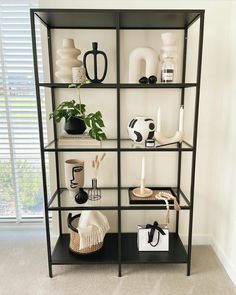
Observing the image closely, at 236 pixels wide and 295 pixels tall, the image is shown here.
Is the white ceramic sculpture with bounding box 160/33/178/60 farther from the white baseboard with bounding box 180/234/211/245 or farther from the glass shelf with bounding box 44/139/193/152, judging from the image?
the white baseboard with bounding box 180/234/211/245

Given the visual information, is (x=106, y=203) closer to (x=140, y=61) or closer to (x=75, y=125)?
(x=75, y=125)

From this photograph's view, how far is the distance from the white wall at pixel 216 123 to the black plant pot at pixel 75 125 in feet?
2.70

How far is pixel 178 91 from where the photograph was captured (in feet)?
6.25

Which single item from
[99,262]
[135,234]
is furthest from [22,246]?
[135,234]

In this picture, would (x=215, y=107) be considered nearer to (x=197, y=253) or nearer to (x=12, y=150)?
(x=197, y=253)

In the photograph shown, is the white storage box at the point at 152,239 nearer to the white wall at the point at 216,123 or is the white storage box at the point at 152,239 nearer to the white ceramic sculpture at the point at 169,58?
the white wall at the point at 216,123

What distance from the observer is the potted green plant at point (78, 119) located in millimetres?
1601

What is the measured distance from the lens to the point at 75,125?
167cm

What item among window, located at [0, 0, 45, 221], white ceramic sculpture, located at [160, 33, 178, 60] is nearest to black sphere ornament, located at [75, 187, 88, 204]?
window, located at [0, 0, 45, 221]

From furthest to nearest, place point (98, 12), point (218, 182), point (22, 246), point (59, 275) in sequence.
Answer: point (22, 246)
point (218, 182)
point (59, 275)
point (98, 12)

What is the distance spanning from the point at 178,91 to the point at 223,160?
2.03 feet

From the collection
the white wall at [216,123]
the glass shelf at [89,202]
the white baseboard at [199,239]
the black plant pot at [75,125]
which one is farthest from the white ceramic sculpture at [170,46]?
the white baseboard at [199,239]

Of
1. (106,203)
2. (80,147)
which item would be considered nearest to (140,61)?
(80,147)

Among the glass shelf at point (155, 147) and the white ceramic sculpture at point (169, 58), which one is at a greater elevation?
the white ceramic sculpture at point (169, 58)
